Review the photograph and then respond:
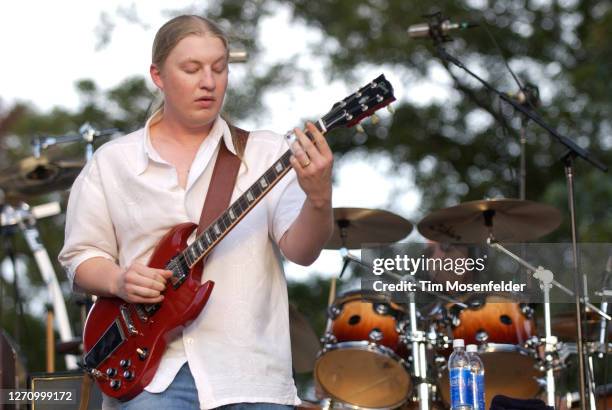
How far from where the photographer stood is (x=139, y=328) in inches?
152

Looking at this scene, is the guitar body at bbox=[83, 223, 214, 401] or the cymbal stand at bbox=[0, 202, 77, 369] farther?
the cymbal stand at bbox=[0, 202, 77, 369]

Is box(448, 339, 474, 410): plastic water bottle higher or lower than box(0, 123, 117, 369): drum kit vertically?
lower

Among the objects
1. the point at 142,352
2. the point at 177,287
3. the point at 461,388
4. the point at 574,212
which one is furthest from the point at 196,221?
the point at 574,212

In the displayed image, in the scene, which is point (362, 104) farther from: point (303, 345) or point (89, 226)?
point (303, 345)

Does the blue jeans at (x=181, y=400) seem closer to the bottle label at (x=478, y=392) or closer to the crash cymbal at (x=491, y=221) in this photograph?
the bottle label at (x=478, y=392)

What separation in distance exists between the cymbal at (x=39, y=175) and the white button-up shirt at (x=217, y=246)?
294 cm

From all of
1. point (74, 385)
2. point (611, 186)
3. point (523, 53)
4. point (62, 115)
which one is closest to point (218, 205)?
point (74, 385)

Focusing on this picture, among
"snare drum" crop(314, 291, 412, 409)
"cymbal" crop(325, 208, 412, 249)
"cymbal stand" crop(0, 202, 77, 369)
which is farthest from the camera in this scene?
Answer: "cymbal stand" crop(0, 202, 77, 369)

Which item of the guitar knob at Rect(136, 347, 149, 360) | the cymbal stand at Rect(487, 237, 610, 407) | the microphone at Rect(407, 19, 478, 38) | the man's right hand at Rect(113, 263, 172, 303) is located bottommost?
the guitar knob at Rect(136, 347, 149, 360)

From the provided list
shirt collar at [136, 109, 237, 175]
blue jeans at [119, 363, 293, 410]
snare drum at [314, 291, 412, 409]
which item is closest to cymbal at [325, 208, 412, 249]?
snare drum at [314, 291, 412, 409]

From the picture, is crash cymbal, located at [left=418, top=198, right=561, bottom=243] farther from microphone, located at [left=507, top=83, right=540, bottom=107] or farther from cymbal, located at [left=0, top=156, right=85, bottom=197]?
cymbal, located at [left=0, top=156, right=85, bottom=197]

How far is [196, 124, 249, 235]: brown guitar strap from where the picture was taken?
3.90 m

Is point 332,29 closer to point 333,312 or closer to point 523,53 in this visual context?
point 523,53

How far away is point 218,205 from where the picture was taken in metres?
3.90
